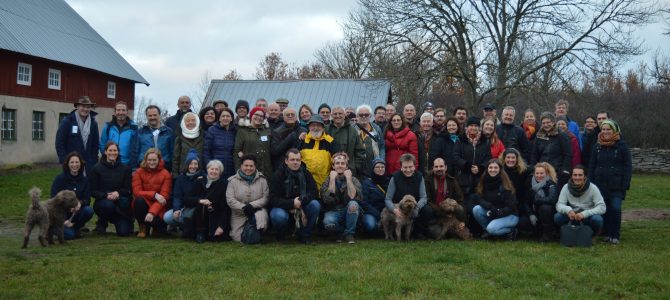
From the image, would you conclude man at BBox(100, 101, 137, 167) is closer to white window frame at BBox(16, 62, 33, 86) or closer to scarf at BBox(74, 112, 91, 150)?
scarf at BBox(74, 112, 91, 150)

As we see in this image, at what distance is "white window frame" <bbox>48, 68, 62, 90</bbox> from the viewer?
91.7 feet

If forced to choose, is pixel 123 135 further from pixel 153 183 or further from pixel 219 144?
pixel 219 144

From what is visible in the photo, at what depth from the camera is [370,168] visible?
831cm

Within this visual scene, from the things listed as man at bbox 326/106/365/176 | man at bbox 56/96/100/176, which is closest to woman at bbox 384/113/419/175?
man at bbox 326/106/365/176

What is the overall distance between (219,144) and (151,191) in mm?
1200

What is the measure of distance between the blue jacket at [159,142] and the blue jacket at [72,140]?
34.1 inches

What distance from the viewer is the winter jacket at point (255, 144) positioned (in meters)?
8.16

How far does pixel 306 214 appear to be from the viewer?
773 cm

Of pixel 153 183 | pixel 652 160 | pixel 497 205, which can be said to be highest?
pixel 652 160

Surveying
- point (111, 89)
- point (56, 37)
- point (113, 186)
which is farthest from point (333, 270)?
point (111, 89)

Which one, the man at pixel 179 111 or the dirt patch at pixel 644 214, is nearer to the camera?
the man at pixel 179 111

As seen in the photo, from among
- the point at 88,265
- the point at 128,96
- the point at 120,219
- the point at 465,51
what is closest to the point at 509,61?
the point at 465,51

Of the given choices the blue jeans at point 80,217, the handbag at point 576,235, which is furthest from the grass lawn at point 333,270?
the blue jeans at point 80,217

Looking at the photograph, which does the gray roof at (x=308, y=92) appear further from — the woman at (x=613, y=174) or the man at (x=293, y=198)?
the man at (x=293, y=198)
